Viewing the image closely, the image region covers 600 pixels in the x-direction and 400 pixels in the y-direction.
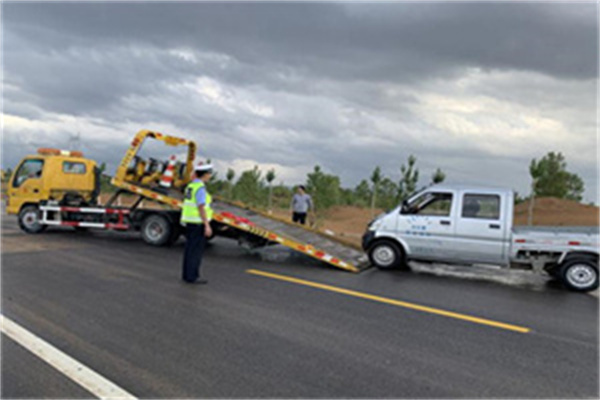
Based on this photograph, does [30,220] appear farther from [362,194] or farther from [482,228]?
[362,194]

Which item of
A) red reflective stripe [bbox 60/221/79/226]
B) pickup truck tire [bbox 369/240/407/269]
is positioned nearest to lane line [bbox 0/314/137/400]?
pickup truck tire [bbox 369/240/407/269]

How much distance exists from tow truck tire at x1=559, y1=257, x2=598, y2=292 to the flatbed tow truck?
358cm

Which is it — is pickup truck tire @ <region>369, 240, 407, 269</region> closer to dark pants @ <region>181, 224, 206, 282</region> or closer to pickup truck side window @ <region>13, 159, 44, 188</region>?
dark pants @ <region>181, 224, 206, 282</region>

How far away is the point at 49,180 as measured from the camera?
12.6 metres

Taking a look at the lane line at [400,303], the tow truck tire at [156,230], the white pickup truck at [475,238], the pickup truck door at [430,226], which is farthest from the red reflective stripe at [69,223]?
the pickup truck door at [430,226]

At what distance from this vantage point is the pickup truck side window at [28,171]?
1277 centimetres

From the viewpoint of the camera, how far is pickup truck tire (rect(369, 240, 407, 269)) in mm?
9273

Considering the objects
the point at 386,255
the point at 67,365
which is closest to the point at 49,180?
the point at 386,255

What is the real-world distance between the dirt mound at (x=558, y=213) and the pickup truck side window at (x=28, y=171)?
911 inches

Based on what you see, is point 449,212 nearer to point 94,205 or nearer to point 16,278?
point 16,278

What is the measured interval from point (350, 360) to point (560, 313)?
3.84 meters

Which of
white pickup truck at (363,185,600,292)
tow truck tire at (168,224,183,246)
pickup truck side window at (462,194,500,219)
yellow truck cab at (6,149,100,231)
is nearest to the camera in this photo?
white pickup truck at (363,185,600,292)

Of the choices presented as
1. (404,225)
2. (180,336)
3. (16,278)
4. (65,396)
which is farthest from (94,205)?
(65,396)

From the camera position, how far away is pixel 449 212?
9.09 m
